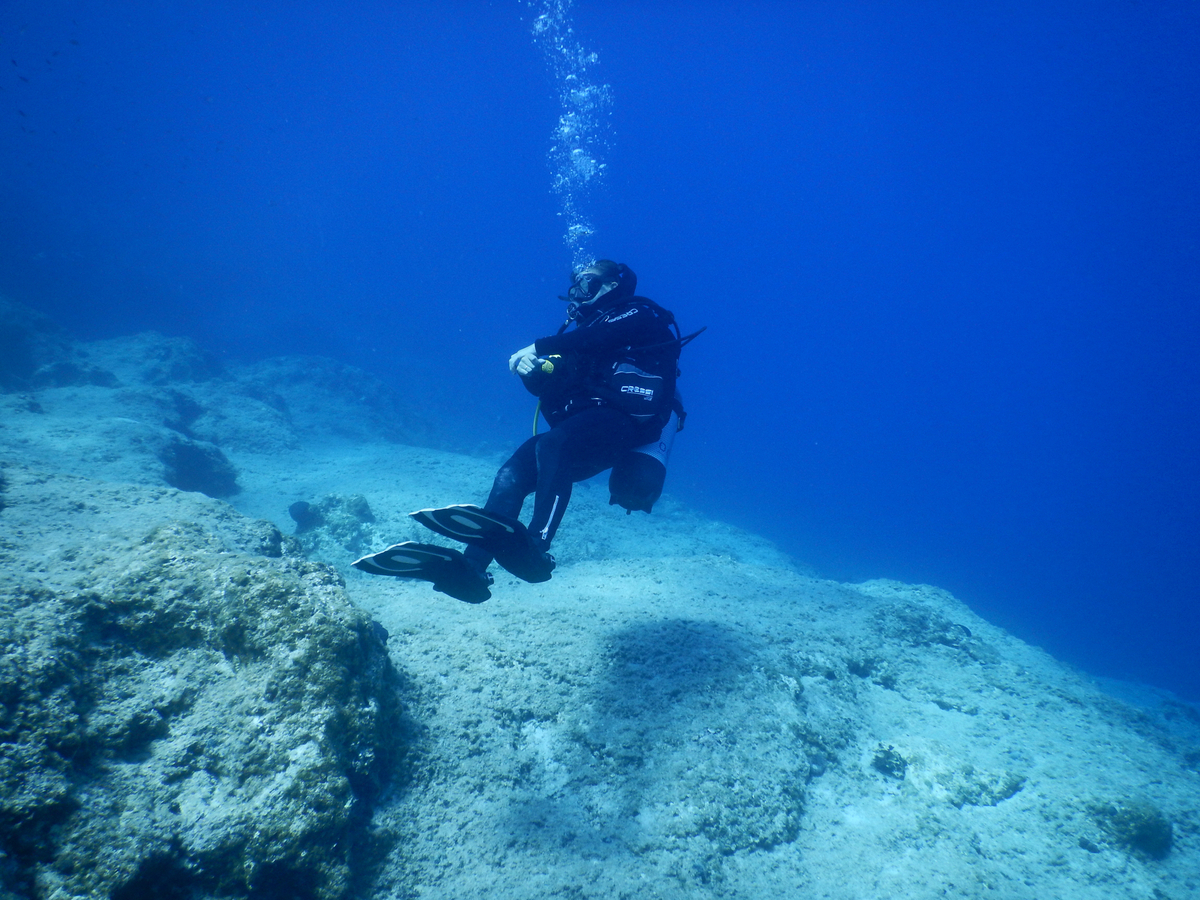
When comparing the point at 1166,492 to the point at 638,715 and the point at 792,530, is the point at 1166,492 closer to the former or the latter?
the point at 792,530

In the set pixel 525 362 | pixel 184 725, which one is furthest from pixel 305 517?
pixel 184 725

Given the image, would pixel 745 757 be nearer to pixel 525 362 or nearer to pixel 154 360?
pixel 525 362

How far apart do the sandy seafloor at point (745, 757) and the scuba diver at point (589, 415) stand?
835 millimetres

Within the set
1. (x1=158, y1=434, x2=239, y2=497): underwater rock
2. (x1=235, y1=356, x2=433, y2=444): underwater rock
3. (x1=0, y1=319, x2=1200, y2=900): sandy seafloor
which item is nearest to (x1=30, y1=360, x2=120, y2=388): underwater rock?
(x1=235, y1=356, x2=433, y2=444): underwater rock

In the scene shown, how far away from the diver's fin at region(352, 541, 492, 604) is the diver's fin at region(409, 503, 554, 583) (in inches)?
5.8

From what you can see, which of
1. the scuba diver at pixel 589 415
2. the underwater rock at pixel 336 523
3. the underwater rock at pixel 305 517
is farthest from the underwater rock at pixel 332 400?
the scuba diver at pixel 589 415

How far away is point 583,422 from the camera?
3.80 meters

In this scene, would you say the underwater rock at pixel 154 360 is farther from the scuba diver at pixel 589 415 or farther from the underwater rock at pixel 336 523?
the scuba diver at pixel 589 415

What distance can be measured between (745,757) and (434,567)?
88.6 inches

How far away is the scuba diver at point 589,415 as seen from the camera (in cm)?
324

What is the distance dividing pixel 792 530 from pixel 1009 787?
30.1 m

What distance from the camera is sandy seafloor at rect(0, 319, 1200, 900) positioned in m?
2.43

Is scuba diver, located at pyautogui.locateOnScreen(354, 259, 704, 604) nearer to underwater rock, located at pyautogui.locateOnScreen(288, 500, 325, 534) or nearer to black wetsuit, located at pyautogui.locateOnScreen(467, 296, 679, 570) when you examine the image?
black wetsuit, located at pyautogui.locateOnScreen(467, 296, 679, 570)

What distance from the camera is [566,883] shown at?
2207mm
